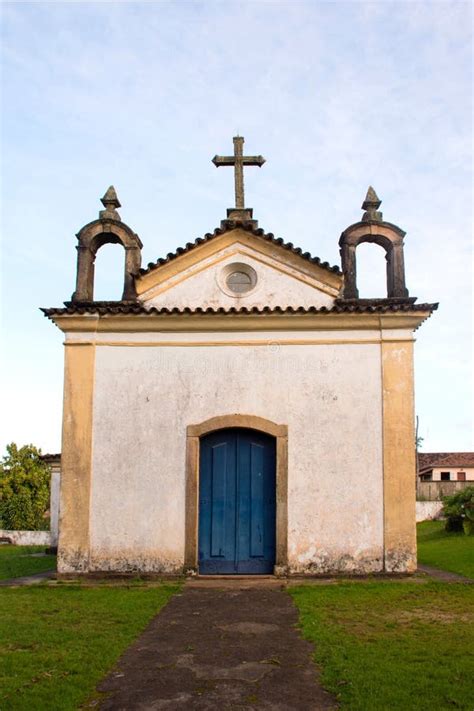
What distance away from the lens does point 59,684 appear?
479 cm

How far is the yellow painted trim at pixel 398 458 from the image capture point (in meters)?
9.72

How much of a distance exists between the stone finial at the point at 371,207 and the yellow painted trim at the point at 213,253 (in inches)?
49.0

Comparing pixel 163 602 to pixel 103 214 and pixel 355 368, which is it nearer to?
pixel 355 368

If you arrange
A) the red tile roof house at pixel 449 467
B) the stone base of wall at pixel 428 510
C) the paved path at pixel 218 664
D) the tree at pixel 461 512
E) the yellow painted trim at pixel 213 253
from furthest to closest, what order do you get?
1. the red tile roof house at pixel 449 467
2. the stone base of wall at pixel 428 510
3. the tree at pixel 461 512
4. the yellow painted trim at pixel 213 253
5. the paved path at pixel 218 664

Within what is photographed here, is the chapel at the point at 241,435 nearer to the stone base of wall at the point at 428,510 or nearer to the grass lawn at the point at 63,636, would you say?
the grass lawn at the point at 63,636

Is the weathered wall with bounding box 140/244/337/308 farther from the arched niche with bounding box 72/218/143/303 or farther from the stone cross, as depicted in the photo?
the stone cross

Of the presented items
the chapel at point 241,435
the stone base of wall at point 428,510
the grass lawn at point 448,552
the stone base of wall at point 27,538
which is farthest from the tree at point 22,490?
the chapel at point 241,435

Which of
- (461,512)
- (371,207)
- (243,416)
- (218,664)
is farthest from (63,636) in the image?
(461,512)

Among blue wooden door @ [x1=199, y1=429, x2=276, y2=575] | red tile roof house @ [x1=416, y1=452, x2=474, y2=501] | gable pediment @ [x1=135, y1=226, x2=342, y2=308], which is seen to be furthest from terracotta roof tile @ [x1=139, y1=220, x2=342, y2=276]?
red tile roof house @ [x1=416, y1=452, x2=474, y2=501]

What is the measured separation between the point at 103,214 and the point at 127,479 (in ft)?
14.5

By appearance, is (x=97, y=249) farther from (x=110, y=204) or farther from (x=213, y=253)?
(x=213, y=253)

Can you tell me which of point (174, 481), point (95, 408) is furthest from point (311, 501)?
point (95, 408)

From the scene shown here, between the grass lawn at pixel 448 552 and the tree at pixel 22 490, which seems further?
the tree at pixel 22 490

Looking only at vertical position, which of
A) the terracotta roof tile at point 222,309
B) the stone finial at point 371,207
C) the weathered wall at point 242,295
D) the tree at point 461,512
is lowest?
the tree at point 461,512
